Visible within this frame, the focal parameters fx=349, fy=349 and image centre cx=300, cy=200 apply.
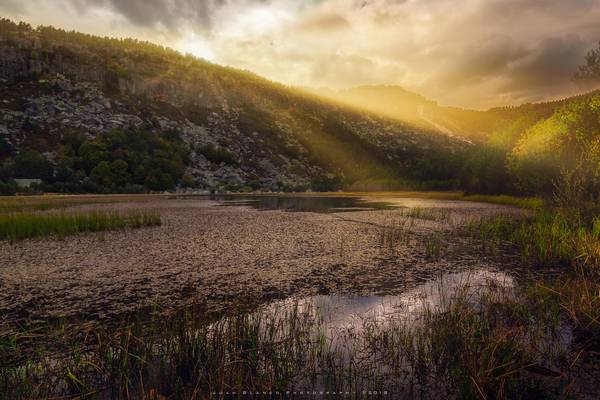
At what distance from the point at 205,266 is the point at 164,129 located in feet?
278

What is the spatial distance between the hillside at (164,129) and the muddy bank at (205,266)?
140 ft

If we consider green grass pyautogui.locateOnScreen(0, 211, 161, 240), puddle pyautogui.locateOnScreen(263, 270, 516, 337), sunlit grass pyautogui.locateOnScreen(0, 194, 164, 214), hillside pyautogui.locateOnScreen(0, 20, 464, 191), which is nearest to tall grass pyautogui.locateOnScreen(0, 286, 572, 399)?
puddle pyautogui.locateOnScreen(263, 270, 516, 337)

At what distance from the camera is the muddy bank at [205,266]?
307 inches

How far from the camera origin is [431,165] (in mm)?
104500

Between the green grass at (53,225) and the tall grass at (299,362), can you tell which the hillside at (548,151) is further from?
the green grass at (53,225)

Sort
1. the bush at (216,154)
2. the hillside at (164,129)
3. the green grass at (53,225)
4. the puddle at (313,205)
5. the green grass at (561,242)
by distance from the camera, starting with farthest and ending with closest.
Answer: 1. the bush at (216,154)
2. the hillside at (164,129)
3. the puddle at (313,205)
4. the green grass at (53,225)
5. the green grass at (561,242)

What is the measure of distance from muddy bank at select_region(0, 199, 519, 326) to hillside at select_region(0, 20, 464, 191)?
42.8m

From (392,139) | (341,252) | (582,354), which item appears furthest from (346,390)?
Answer: (392,139)

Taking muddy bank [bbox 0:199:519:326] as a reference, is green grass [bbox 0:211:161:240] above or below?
above

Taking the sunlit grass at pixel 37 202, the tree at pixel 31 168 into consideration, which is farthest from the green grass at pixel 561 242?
the tree at pixel 31 168

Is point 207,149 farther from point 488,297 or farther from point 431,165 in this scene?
point 488,297

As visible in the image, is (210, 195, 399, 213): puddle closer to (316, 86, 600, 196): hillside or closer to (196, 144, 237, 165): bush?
(316, 86, 600, 196): hillside

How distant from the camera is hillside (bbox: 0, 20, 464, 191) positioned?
60375 millimetres

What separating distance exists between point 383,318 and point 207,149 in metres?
83.3
